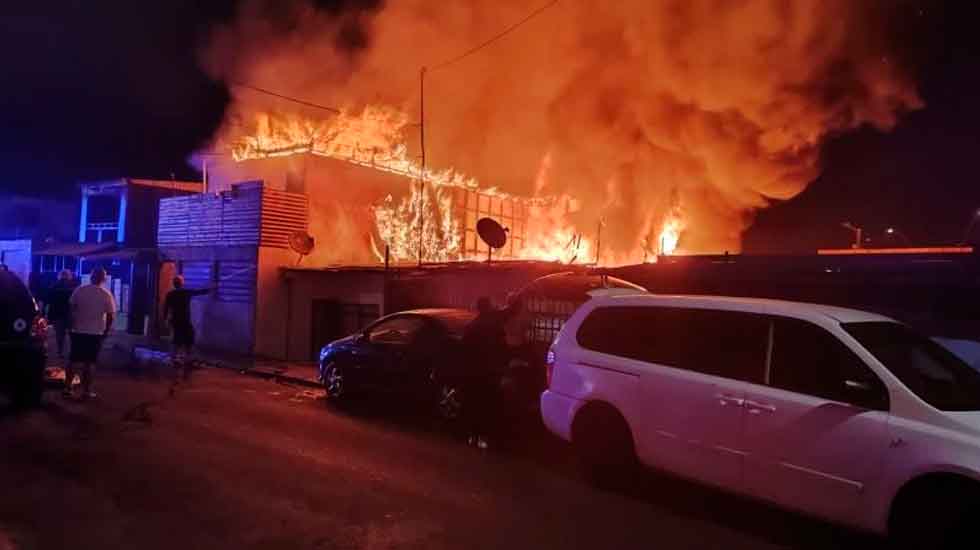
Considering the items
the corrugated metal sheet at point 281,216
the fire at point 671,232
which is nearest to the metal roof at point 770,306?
the corrugated metal sheet at point 281,216

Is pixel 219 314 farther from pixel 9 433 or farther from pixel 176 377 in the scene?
pixel 9 433

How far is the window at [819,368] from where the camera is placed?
4773mm

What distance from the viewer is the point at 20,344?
8.78m

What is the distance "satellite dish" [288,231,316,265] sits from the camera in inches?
639

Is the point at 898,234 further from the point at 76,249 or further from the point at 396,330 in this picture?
the point at 76,249

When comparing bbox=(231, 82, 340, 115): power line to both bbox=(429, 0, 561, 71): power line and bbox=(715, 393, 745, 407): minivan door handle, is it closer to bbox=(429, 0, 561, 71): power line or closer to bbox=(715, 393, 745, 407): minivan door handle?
bbox=(429, 0, 561, 71): power line

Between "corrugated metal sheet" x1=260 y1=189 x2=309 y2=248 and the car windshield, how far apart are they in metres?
13.3

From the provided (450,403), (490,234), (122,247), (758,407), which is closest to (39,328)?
(450,403)

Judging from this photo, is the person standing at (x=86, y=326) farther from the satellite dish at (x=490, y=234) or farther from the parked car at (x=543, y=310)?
the satellite dish at (x=490, y=234)

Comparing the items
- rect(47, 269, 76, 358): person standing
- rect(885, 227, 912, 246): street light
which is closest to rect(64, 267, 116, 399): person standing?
rect(47, 269, 76, 358): person standing

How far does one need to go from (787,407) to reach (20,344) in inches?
340

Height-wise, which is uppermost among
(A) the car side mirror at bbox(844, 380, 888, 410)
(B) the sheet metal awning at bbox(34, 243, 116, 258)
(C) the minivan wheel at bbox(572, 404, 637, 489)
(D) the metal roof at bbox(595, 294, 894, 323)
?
(B) the sheet metal awning at bbox(34, 243, 116, 258)

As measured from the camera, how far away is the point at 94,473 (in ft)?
20.5

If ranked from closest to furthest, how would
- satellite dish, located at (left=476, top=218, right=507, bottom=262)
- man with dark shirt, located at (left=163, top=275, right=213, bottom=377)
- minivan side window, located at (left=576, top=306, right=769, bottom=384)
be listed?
1. minivan side window, located at (left=576, top=306, right=769, bottom=384)
2. satellite dish, located at (left=476, top=218, right=507, bottom=262)
3. man with dark shirt, located at (left=163, top=275, right=213, bottom=377)
